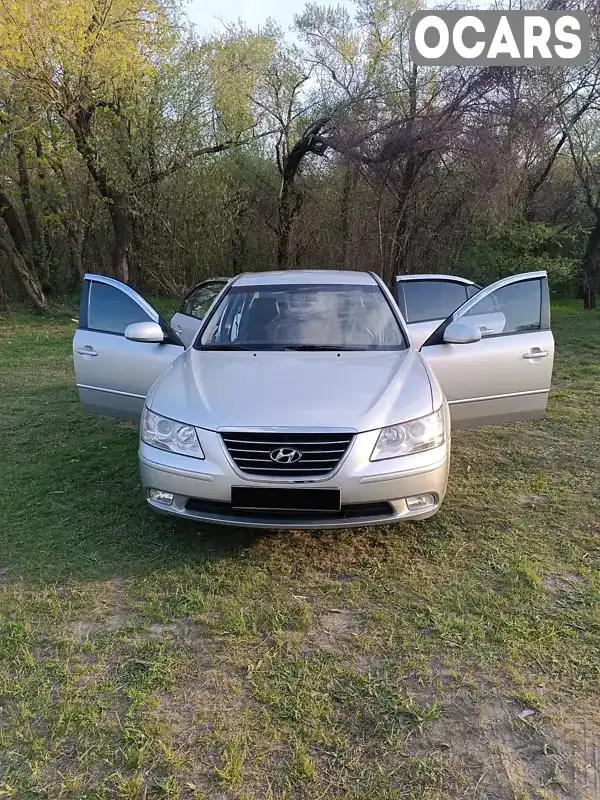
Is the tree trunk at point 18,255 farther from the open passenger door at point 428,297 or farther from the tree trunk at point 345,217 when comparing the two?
the open passenger door at point 428,297

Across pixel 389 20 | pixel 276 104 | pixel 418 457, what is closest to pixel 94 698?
pixel 418 457

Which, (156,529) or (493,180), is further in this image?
(493,180)

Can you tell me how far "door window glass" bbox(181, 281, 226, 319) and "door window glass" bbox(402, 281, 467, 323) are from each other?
6.16ft

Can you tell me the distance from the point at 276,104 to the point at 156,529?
15.6 meters

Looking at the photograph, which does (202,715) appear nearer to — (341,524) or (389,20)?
(341,524)

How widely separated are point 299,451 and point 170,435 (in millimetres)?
719

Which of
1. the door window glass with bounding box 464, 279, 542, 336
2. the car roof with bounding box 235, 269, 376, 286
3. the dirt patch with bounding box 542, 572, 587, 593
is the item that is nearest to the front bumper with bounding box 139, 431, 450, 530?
the dirt patch with bounding box 542, 572, 587, 593

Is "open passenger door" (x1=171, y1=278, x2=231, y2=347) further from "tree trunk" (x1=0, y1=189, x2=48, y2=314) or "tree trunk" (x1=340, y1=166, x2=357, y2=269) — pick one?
"tree trunk" (x1=0, y1=189, x2=48, y2=314)

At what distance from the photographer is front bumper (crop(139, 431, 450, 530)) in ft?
9.41

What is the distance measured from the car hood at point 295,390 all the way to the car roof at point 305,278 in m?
0.94

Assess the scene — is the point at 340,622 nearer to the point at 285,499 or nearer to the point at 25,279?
the point at 285,499

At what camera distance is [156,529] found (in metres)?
3.54

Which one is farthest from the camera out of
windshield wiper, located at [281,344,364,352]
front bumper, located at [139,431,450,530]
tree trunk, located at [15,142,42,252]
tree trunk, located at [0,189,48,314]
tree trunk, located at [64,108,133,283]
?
A: tree trunk, located at [0,189,48,314]

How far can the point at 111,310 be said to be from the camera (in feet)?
14.7
